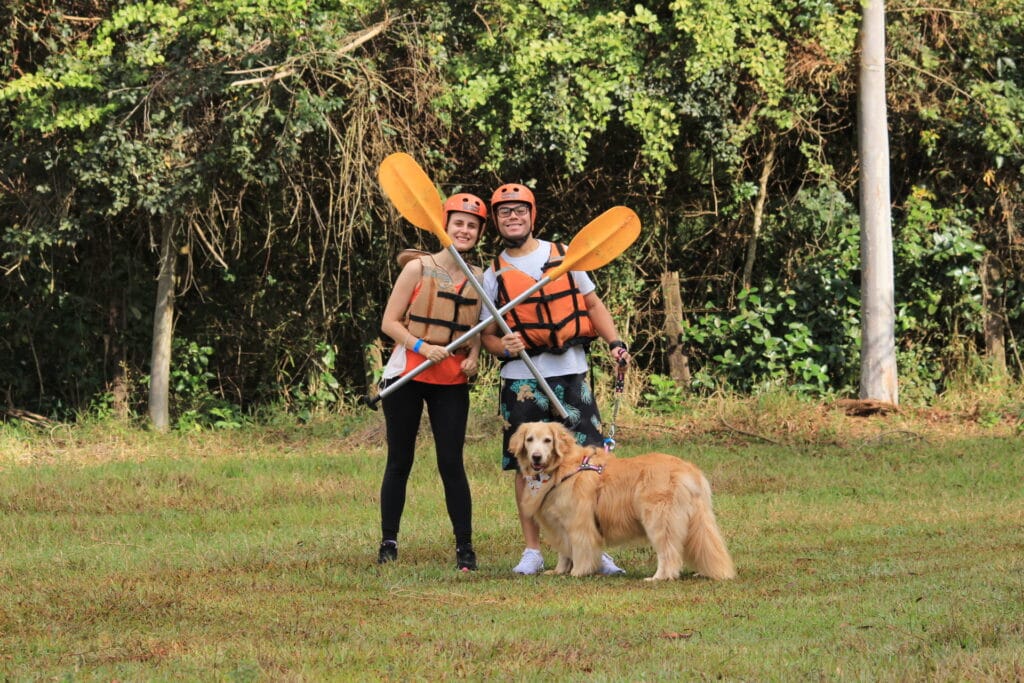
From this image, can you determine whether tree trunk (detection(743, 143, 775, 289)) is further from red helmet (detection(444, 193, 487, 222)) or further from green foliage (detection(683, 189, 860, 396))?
red helmet (detection(444, 193, 487, 222))

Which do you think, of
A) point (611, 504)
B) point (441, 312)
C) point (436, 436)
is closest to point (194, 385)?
point (436, 436)

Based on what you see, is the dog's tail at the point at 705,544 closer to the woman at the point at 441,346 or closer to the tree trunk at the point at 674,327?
the woman at the point at 441,346

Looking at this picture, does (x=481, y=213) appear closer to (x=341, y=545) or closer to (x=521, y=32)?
(x=341, y=545)

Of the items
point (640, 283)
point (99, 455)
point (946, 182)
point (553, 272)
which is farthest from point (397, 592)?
point (946, 182)

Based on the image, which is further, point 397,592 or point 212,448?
point 212,448

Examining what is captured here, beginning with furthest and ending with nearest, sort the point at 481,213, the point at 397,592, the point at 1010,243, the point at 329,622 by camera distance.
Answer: the point at 1010,243 → the point at 481,213 → the point at 397,592 → the point at 329,622

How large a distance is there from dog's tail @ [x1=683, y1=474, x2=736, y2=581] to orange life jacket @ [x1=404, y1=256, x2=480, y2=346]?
1.46 meters

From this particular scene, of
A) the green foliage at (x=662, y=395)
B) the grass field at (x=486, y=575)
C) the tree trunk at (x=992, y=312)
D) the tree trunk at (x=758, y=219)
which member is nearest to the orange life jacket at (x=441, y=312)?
the grass field at (x=486, y=575)

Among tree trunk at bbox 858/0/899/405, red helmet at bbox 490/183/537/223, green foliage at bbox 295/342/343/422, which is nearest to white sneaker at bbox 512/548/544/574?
red helmet at bbox 490/183/537/223

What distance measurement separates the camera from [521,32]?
12.8 m

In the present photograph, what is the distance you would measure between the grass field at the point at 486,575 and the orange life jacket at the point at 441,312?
1.24 m

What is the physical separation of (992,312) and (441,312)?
390 inches

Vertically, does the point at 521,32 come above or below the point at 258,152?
above

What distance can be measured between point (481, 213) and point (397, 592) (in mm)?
1967
